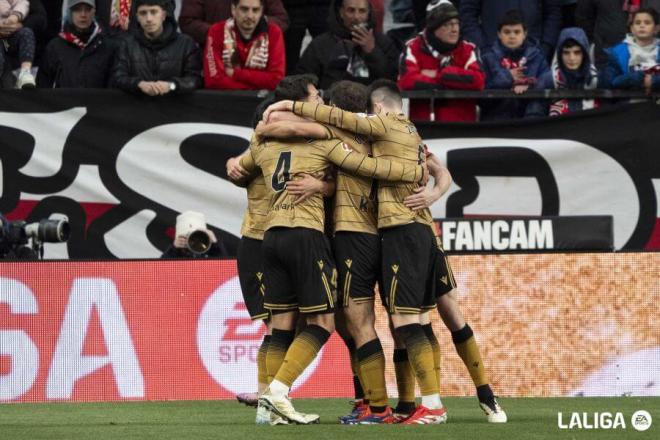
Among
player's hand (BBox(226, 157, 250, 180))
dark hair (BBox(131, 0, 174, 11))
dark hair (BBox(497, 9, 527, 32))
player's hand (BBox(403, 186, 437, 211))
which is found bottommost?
player's hand (BBox(403, 186, 437, 211))

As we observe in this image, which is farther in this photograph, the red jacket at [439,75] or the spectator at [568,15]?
the spectator at [568,15]

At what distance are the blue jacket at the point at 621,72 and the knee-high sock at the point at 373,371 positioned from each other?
6058 millimetres

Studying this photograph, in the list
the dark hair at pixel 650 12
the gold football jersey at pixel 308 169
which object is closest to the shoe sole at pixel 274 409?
the gold football jersey at pixel 308 169

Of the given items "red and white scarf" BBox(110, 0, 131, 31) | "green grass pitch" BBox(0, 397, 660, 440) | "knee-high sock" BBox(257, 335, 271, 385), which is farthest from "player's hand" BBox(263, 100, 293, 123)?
"red and white scarf" BBox(110, 0, 131, 31)

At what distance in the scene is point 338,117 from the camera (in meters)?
9.80

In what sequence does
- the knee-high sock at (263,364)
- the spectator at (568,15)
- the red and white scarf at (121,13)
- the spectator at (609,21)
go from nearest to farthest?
the knee-high sock at (263,364), the red and white scarf at (121,13), the spectator at (609,21), the spectator at (568,15)

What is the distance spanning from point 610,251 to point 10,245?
528cm

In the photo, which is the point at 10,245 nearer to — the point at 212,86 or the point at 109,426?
the point at 212,86

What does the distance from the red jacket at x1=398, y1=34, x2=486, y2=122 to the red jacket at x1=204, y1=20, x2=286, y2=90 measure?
47.9 inches

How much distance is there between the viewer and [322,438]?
8797 mm

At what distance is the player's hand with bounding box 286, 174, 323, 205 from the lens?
9.84m

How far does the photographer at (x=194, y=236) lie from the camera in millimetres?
13773

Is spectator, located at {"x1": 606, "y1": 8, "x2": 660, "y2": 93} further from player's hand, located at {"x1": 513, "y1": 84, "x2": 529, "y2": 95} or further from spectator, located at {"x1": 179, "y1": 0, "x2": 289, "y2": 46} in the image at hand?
spectator, located at {"x1": 179, "y1": 0, "x2": 289, "y2": 46}

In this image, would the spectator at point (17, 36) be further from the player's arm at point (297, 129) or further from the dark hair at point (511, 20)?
the player's arm at point (297, 129)
